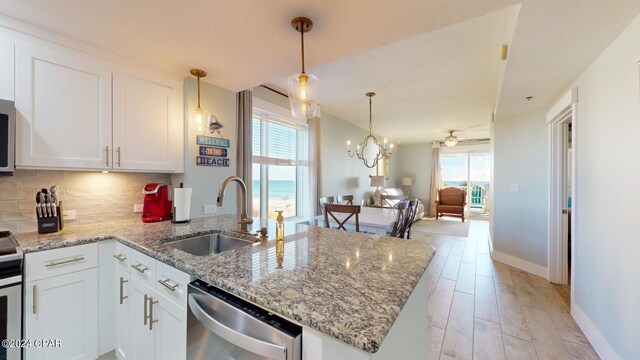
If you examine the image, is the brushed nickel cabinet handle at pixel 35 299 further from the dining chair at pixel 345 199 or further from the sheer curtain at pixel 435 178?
the sheer curtain at pixel 435 178

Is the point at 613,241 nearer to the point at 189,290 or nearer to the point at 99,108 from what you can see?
the point at 189,290

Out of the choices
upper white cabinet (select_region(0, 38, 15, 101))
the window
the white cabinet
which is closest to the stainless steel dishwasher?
the white cabinet

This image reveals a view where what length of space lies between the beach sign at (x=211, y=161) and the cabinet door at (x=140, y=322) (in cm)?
123

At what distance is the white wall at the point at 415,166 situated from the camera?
8.68m

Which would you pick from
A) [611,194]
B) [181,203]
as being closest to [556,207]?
[611,194]

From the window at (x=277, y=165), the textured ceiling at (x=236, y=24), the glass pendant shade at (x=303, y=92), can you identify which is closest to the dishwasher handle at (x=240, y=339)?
the glass pendant shade at (x=303, y=92)

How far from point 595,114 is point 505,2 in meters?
1.40

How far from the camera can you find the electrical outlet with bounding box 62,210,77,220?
1.92 meters

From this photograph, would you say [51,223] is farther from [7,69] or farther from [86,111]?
[7,69]

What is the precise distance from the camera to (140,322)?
4.65ft

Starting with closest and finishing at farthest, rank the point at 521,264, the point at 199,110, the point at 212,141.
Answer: the point at 199,110
the point at 212,141
the point at 521,264

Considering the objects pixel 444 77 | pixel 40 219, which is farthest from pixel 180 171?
pixel 444 77

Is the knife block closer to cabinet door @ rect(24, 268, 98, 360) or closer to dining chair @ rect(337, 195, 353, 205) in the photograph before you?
cabinet door @ rect(24, 268, 98, 360)

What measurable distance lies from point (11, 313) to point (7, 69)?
1.46 meters
